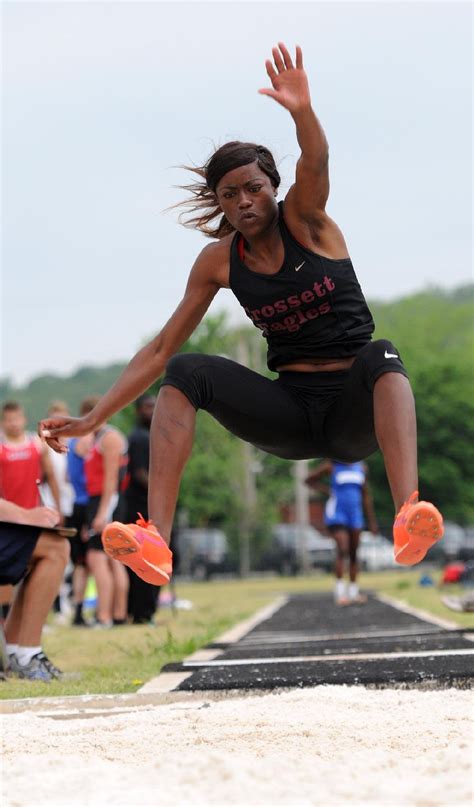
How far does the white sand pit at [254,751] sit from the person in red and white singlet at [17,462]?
16.0ft

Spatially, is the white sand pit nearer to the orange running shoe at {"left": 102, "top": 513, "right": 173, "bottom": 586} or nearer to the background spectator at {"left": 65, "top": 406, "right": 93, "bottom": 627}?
the orange running shoe at {"left": 102, "top": 513, "right": 173, "bottom": 586}

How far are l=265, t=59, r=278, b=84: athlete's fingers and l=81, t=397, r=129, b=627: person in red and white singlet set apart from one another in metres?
6.98

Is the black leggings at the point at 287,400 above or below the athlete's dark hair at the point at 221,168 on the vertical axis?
below

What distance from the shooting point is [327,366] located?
213 inches

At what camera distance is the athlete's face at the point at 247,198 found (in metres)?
5.14

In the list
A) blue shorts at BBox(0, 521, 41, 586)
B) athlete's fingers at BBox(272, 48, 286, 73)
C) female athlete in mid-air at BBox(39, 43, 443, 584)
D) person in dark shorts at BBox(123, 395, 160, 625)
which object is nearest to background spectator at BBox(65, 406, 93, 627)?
person in dark shorts at BBox(123, 395, 160, 625)

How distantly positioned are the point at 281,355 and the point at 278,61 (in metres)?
1.29

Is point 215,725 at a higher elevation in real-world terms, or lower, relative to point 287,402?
lower

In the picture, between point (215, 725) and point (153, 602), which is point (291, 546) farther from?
point (215, 725)

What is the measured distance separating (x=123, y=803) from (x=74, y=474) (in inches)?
402

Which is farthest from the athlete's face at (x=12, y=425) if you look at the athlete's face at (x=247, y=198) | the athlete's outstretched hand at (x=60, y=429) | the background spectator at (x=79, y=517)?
the athlete's face at (x=247, y=198)

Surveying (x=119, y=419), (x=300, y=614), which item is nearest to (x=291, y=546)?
(x=119, y=419)

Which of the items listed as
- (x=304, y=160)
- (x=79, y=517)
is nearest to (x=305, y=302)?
(x=304, y=160)

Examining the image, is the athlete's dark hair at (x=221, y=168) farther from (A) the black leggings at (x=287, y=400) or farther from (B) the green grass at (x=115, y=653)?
(B) the green grass at (x=115, y=653)
